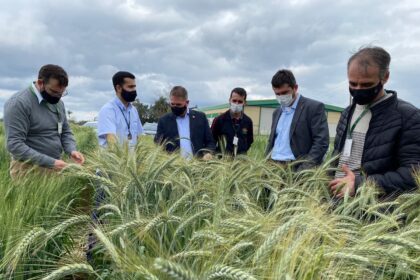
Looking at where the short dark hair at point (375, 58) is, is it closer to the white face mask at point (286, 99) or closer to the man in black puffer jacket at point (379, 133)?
the man in black puffer jacket at point (379, 133)

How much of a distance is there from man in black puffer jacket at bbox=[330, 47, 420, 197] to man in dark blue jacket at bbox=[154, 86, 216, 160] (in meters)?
2.17

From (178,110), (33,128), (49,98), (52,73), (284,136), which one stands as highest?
(52,73)

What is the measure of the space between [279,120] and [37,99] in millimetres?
2294

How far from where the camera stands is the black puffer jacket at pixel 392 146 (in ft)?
7.40

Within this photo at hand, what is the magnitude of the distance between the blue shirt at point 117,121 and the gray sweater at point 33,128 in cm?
40

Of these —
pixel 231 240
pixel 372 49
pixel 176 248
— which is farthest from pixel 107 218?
pixel 372 49

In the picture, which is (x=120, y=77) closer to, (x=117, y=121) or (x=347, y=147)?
(x=117, y=121)

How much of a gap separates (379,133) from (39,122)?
9.24ft

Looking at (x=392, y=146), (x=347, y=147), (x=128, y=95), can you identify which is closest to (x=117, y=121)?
(x=128, y=95)

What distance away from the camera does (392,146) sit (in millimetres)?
2324

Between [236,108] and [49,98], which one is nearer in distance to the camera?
[49,98]

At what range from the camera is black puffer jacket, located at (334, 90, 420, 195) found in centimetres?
226

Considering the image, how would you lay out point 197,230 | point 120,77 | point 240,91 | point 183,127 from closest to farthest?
point 197,230, point 120,77, point 183,127, point 240,91

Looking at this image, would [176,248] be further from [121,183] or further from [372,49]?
[372,49]
